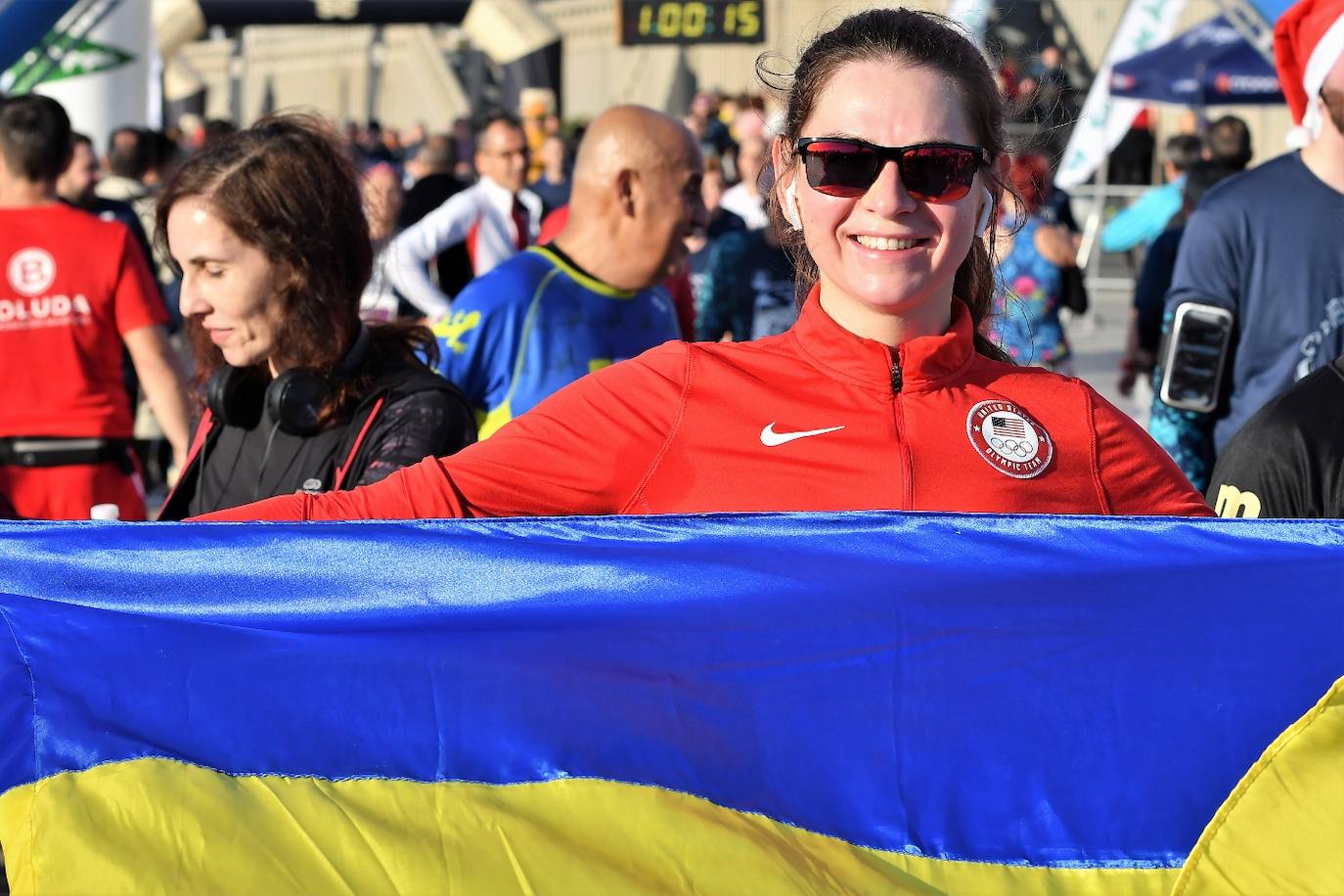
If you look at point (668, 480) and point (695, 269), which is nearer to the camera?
point (668, 480)

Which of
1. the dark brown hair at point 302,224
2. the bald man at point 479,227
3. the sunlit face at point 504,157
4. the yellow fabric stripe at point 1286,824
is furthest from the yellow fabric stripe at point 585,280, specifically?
the sunlit face at point 504,157

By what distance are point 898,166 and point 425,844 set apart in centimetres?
106

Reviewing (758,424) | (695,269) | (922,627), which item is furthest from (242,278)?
(695,269)

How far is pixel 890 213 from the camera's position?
7.75ft

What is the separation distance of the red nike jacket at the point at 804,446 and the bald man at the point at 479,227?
5.41 meters

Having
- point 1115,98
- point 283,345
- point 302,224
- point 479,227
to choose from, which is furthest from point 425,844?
point 1115,98

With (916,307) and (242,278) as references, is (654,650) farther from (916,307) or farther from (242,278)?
(242,278)

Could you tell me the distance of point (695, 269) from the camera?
844cm

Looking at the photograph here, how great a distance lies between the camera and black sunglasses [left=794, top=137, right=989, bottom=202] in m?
2.38

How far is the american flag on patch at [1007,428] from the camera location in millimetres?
2395

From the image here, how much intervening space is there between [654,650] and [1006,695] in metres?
0.46

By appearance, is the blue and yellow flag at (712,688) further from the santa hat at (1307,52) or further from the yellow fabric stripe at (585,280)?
the yellow fabric stripe at (585,280)

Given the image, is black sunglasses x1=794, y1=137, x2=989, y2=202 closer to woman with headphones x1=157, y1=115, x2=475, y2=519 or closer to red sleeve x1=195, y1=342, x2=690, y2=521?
red sleeve x1=195, y1=342, x2=690, y2=521

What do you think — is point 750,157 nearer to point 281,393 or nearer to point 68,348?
point 68,348
